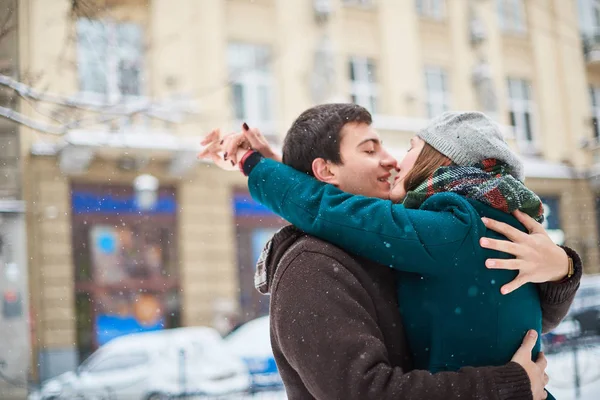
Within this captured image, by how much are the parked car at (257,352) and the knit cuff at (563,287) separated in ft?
16.3

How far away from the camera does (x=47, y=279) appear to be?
372 inches

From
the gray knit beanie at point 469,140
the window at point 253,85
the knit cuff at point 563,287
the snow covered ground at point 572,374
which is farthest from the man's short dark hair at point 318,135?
the window at point 253,85

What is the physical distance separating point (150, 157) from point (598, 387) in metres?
7.79

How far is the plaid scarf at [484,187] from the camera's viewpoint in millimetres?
1377

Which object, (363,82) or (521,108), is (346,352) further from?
(521,108)

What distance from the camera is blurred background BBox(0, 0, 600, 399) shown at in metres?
8.12

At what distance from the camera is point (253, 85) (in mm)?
11875

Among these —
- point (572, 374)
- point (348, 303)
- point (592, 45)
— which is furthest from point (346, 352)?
point (592, 45)

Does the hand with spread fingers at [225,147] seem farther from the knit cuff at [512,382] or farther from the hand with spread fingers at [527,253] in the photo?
the knit cuff at [512,382]

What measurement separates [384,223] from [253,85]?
426 inches

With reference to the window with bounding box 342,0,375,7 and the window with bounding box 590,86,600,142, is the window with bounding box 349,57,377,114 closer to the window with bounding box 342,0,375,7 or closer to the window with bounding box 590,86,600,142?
the window with bounding box 342,0,375,7

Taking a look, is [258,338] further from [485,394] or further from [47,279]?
[485,394]

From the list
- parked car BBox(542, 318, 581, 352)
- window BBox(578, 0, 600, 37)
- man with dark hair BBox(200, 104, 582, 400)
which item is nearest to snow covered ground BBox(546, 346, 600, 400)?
parked car BBox(542, 318, 581, 352)

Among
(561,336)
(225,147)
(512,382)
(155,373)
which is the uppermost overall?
(225,147)
